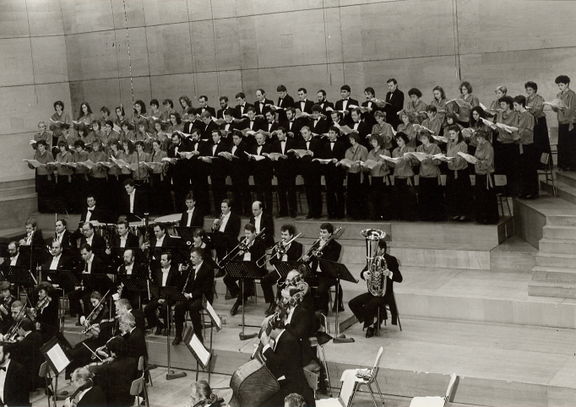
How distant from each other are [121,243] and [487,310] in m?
5.48

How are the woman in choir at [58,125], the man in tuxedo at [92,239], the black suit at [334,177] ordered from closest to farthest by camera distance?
the man in tuxedo at [92,239] → the black suit at [334,177] → the woman in choir at [58,125]

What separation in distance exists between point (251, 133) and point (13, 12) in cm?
781

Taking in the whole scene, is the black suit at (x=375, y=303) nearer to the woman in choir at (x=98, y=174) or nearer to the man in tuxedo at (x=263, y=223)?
the man in tuxedo at (x=263, y=223)

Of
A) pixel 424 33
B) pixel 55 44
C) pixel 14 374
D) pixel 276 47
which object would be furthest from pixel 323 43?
pixel 14 374

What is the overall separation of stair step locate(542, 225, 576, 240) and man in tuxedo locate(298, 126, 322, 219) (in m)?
3.85

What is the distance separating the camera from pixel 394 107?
1499cm

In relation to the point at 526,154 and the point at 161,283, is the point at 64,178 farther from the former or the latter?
the point at 526,154

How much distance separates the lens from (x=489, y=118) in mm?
14250

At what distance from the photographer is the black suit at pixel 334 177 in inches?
563

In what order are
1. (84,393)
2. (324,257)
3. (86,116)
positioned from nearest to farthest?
(84,393) → (324,257) → (86,116)

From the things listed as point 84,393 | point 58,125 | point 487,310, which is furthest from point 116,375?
point 58,125

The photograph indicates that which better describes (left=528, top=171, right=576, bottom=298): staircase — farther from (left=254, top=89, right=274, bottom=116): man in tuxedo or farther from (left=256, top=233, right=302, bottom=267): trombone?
(left=254, top=89, right=274, bottom=116): man in tuxedo

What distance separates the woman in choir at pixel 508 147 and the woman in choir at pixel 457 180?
0.62m

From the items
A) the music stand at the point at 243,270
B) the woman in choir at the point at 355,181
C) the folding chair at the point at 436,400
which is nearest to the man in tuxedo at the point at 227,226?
the music stand at the point at 243,270
